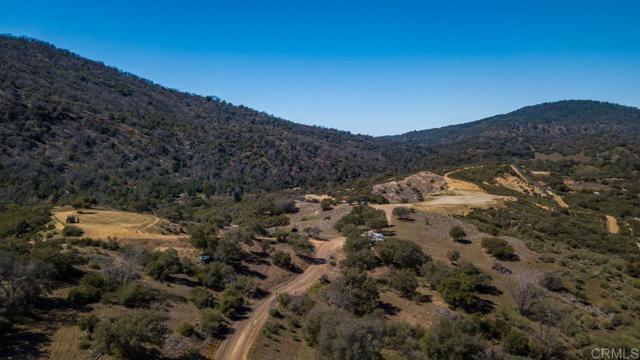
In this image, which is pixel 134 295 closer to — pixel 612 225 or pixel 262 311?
pixel 262 311

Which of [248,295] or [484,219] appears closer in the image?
[248,295]

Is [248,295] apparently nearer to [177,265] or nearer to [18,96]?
[177,265]

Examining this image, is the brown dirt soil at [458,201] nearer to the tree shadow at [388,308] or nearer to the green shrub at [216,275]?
the tree shadow at [388,308]

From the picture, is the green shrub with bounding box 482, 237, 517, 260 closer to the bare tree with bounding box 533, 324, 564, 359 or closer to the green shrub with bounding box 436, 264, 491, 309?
the green shrub with bounding box 436, 264, 491, 309

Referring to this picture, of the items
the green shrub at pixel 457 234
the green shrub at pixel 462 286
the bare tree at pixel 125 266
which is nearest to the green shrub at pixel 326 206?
the green shrub at pixel 457 234

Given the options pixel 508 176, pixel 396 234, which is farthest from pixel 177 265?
pixel 508 176

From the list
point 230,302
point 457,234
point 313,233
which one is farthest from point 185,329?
point 457,234
